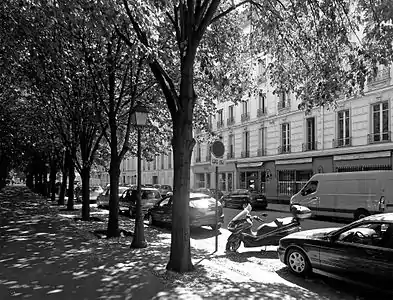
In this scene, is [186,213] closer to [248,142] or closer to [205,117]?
[205,117]

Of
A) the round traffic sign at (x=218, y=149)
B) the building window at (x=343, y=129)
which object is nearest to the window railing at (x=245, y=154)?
the building window at (x=343, y=129)

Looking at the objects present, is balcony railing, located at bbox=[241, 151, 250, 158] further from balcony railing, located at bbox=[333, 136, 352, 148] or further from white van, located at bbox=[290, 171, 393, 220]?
white van, located at bbox=[290, 171, 393, 220]

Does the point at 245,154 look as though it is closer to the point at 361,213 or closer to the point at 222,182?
the point at 222,182

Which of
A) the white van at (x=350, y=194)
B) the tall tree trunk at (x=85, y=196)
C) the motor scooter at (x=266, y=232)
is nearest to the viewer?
the motor scooter at (x=266, y=232)

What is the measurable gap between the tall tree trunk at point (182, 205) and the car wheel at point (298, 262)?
6.50 feet

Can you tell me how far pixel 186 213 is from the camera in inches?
282

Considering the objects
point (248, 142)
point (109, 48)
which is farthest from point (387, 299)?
point (248, 142)

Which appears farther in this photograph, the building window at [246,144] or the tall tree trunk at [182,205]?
the building window at [246,144]

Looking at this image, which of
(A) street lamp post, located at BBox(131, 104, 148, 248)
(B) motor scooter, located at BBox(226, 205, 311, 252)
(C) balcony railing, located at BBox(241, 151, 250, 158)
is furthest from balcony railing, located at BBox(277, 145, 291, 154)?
(A) street lamp post, located at BBox(131, 104, 148, 248)

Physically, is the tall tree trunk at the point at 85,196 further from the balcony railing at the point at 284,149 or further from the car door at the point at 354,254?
the balcony railing at the point at 284,149

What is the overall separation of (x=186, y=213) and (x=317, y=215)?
41.5 feet

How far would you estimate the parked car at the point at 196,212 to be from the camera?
535 inches

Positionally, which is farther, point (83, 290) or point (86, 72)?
point (86, 72)

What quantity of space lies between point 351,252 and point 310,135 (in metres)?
23.9
